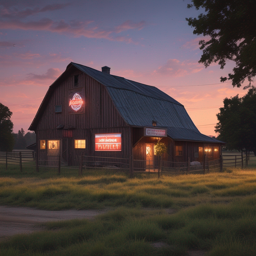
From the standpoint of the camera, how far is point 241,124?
43000 millimetres

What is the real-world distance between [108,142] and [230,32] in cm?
1218

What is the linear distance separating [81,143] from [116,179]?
8.53m

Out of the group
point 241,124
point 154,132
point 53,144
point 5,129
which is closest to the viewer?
point 154,132

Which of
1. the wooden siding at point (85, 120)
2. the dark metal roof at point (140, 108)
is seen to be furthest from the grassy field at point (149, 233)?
the dark metal roof at point (140, 108)

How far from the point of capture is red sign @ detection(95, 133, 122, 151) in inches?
834

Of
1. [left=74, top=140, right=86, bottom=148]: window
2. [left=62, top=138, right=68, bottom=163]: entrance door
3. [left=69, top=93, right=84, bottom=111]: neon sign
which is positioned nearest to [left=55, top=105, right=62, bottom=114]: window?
[left=69, top=93, right=84, bottom=111]: neon sign

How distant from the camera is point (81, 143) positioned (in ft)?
77.6

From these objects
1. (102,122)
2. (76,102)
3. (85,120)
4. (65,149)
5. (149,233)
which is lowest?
(149,233)

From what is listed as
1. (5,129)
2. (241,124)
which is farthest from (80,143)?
(5,129)

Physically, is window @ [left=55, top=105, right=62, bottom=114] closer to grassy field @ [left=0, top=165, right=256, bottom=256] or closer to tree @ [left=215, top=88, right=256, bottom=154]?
grassy field @ [left=0, top=165, right=256, bottom=256]

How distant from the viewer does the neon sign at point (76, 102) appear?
23.5m

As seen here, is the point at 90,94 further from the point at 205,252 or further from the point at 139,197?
the point at 205,252

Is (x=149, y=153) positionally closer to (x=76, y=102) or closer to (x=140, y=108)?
(x=140, y=108)

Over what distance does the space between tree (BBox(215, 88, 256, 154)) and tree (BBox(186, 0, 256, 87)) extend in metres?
29.9
